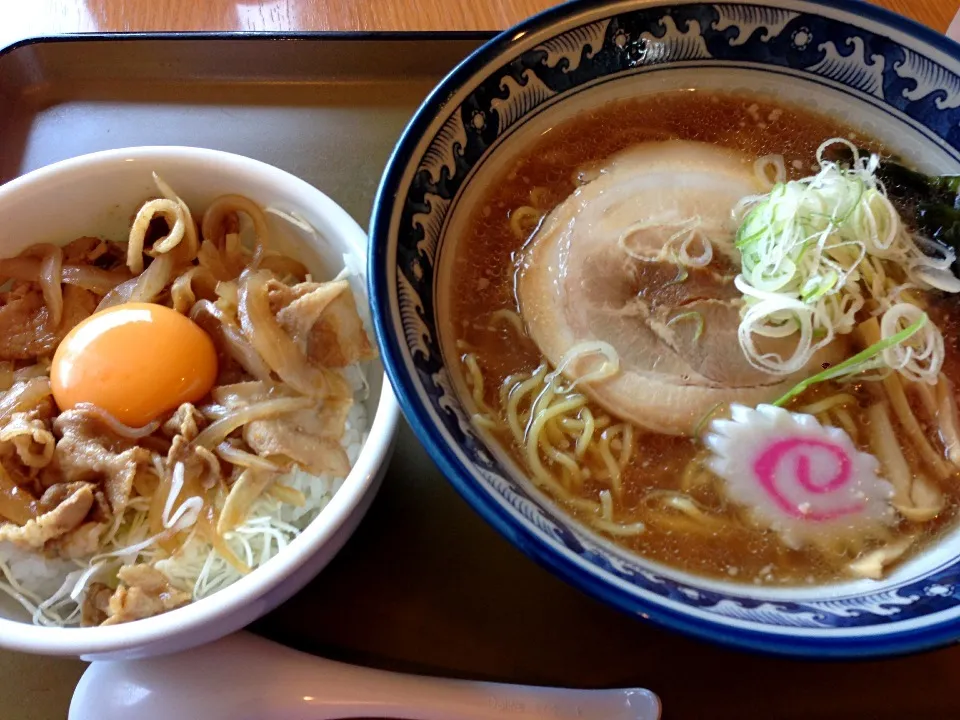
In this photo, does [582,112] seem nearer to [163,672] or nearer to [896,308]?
[896,308]

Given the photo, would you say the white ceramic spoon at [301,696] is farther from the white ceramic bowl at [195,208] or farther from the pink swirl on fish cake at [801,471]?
the pink swirl on fish cake at [801,471]

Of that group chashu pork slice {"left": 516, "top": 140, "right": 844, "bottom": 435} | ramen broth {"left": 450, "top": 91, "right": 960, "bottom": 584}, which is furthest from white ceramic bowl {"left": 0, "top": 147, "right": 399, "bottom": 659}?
chashu pork slice {"left": 516, "top": 140, "right": 844, "bottom": 435}

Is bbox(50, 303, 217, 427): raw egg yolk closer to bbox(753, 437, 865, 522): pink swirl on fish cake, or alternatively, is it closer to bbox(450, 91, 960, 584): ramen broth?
bbox(450, 91, 960, 584): ramen broth

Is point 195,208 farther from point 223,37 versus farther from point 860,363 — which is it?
point 860,363

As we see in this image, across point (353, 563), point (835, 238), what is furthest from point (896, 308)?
point (353, 563)

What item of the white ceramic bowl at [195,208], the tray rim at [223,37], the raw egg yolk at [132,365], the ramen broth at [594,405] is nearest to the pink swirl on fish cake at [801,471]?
the ramen broth at [594,405]

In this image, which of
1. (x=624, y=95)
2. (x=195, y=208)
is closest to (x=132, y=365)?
(x=195, y=208)
